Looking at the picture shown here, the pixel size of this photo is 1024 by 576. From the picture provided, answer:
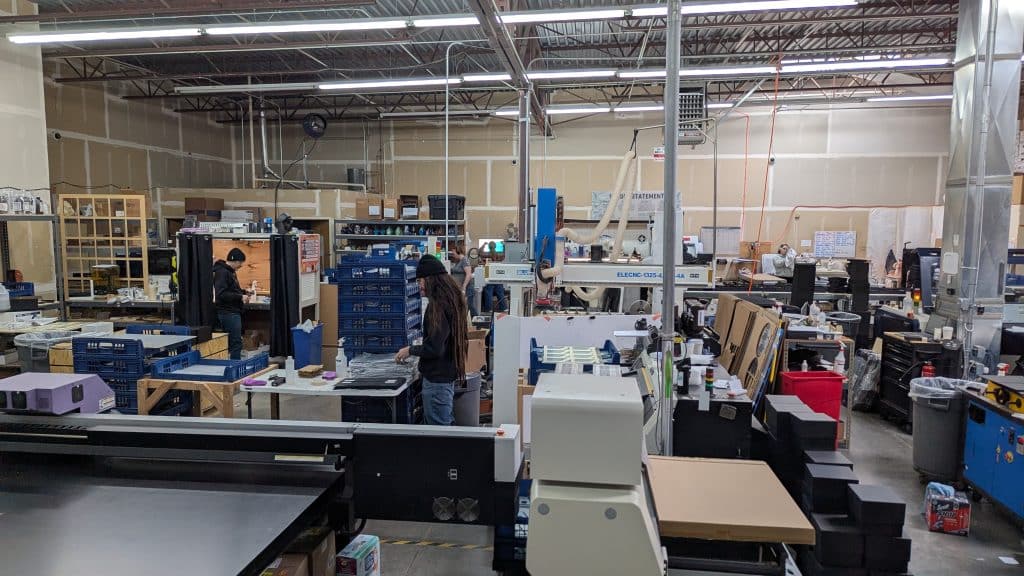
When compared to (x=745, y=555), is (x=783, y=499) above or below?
above

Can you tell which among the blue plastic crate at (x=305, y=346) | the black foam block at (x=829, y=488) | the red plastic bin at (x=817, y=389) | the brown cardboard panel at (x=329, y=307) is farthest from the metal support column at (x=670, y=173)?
the brown cardboard panel at (x=329, y=307)

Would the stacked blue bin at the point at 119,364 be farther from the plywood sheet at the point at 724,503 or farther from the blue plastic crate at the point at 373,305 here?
the plywood sheet at the point at 724,503

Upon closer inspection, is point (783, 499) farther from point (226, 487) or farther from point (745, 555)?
point (226, 487)

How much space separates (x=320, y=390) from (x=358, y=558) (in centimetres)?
235

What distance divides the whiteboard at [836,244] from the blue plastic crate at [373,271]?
33.7ft

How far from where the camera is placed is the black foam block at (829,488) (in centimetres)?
274

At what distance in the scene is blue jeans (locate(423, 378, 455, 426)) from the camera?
409 cm

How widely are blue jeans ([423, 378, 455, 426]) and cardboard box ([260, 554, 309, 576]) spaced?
2.39m

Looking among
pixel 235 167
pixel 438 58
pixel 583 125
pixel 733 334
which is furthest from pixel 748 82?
pixel 235 167

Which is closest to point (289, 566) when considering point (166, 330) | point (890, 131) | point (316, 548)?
point (316, 548)

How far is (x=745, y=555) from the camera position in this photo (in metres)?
2.46

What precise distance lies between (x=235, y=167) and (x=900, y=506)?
602 inches

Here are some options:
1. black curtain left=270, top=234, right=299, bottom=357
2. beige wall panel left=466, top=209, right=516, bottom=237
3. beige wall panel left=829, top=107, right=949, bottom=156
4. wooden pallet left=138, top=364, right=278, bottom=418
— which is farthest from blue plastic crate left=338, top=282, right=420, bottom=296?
beige wall panel left=829, top=107, right=949, bottom=156

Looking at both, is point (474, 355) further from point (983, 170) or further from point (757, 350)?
point (983, 170)
